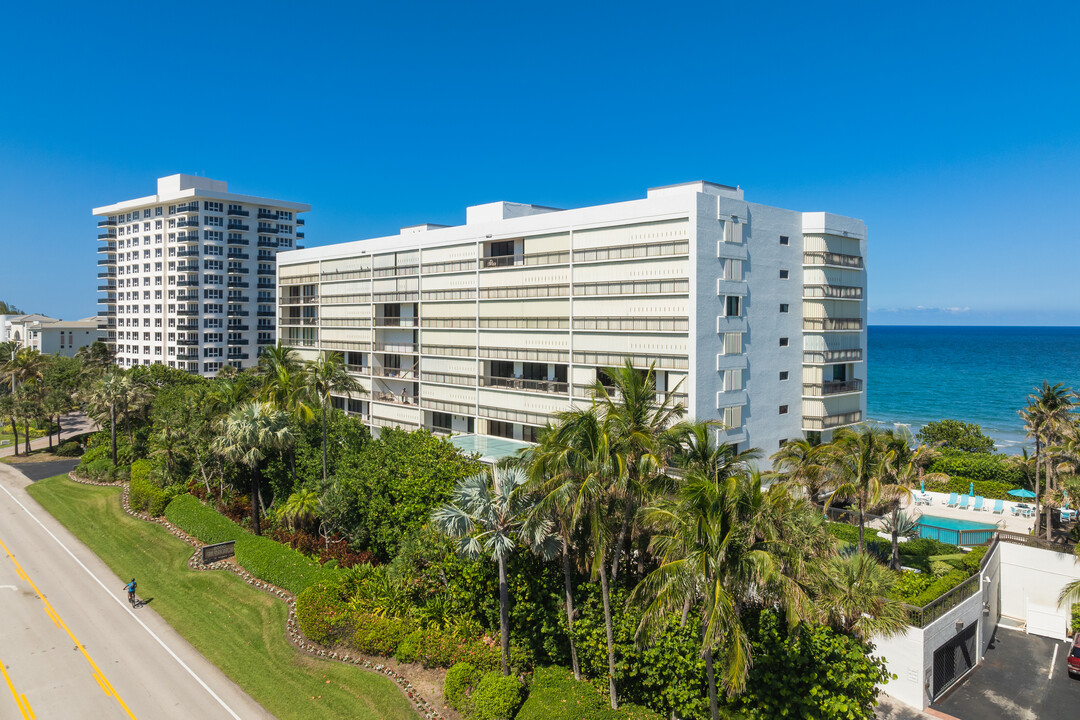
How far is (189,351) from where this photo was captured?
360 feet

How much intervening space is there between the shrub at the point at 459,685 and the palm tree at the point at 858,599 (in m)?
13.4

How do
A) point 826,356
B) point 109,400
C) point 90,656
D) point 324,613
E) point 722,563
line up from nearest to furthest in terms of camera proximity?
point 722,563 < point 90,656 < point 324,613 < point 826,356 < point 109,400

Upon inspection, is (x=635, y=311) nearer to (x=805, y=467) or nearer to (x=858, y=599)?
(x=805, y=467)

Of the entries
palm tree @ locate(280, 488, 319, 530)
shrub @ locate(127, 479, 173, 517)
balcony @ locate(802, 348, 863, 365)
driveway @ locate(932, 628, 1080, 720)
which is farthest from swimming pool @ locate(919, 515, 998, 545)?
shrub @ locate(127, 479, 173, 517)

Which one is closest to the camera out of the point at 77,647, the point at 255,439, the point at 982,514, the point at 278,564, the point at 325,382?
the point at 77,647

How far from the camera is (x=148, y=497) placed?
167ft

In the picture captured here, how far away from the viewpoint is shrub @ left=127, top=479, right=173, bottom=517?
4988 centimetres

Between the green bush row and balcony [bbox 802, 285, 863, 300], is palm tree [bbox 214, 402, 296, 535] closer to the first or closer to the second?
balcony [bbox 802, 285, 863, 300]

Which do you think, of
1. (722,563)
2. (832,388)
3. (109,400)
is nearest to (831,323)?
(832,388)

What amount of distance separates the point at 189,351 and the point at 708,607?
11055 centimetres

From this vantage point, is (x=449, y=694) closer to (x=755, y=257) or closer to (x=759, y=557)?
(x=759, y=557)

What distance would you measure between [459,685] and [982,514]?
40.5 m

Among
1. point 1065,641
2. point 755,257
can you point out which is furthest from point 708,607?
point 755,257

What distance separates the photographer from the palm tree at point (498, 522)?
25641mm
